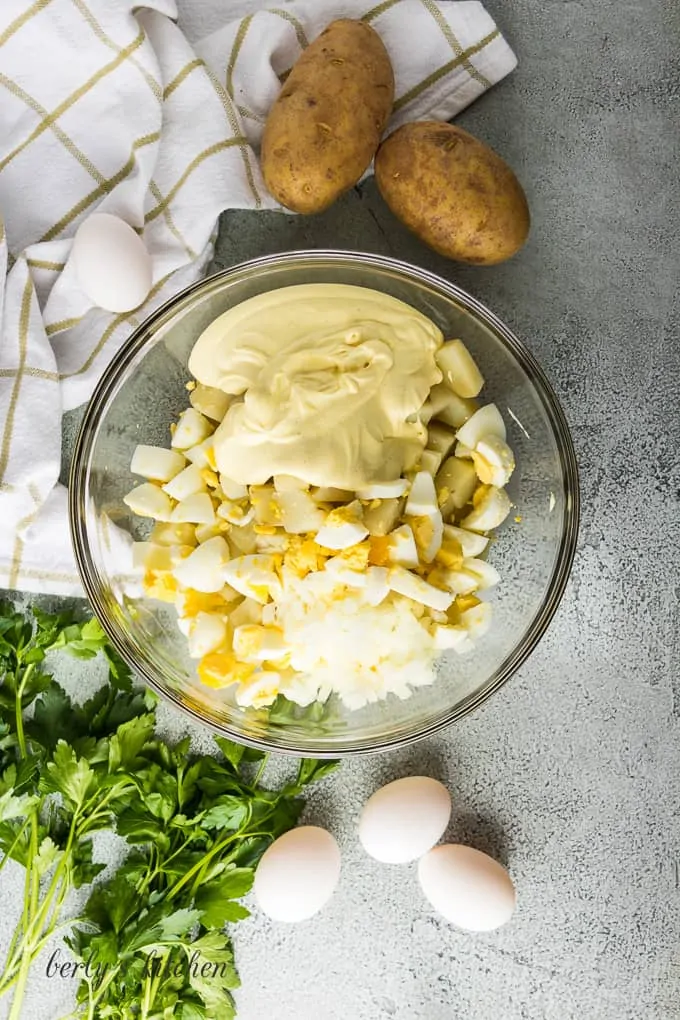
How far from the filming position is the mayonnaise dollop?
0.96m

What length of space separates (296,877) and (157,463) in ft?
1.90

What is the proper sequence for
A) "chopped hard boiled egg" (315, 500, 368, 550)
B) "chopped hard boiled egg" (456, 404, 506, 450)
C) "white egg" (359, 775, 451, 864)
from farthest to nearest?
"white egg" (359, 775, 451, 864) → "chopped hard boiled egg" (456, 404, 506, 450) → "chopped hard boiled egg" (315, 500, 368, 550)

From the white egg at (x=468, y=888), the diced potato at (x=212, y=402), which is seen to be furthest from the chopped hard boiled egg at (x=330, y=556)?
the white egg at (x=468, y=888)

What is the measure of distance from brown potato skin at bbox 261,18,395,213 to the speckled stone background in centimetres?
11

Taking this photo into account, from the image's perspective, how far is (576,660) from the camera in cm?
121

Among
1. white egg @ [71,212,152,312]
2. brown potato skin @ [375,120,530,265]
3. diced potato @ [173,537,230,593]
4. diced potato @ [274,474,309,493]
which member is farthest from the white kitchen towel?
diced potato @ [274,474,309,493]

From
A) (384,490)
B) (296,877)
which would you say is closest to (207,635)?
(384,490)

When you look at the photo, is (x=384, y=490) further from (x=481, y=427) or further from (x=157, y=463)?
(x=157, y=463)

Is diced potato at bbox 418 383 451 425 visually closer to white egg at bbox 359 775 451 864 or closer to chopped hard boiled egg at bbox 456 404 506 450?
chopped hard boiled egg at bbox 456 404 506 450

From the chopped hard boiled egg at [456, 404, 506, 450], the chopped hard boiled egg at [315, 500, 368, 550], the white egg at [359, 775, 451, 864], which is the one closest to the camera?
the chopped hard boiled egg at [315, 500, 368, 550]

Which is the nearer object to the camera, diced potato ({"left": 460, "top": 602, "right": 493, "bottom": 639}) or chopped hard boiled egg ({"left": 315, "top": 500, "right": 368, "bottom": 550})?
chopped hard boiled egg ({"left": 315, "top": 500, "right": 368, "bottom": 550})

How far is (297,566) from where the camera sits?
98 centimetres

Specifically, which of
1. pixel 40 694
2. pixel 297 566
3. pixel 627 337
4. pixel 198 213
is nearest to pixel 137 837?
pixel 40 694

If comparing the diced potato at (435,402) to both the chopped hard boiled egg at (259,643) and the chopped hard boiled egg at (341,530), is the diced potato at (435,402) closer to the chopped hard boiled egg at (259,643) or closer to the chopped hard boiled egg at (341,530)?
the chopped hard boiled egg at (341,530)
